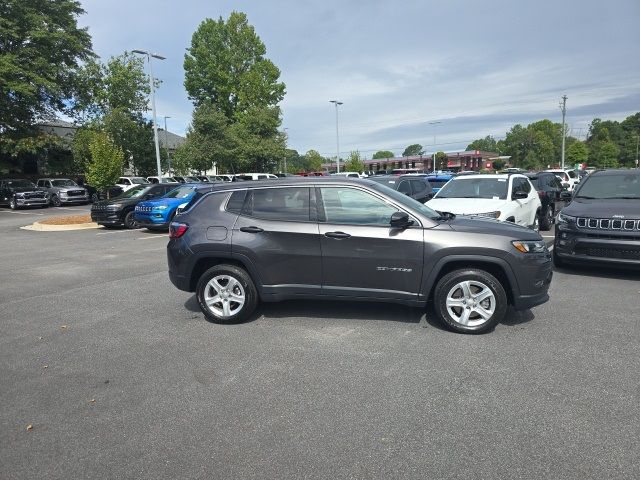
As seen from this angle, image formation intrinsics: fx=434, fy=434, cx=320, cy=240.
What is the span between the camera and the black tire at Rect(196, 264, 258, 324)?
17.1ft

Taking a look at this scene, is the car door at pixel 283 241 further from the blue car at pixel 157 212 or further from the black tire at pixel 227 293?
the blue car at pixel 157 212

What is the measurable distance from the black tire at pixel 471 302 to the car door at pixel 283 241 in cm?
139

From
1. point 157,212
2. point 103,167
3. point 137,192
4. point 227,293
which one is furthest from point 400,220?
point 103,167

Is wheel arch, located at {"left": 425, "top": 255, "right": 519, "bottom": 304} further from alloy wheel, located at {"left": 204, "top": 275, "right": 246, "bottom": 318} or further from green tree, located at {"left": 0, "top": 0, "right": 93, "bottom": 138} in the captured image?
green tree, located at {"left": 0, "top": 0, "right": 93, "bottom": 138}

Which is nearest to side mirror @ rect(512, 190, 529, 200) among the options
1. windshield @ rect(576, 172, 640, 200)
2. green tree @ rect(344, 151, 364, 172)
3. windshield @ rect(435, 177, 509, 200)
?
windshield @ rect(435, 177, 509, 200)

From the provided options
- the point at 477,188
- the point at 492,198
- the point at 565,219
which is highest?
the point at 477,188

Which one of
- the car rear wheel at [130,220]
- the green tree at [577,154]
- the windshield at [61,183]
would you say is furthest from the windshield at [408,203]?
the green tree at [577,154]

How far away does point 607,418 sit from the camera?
121 inches

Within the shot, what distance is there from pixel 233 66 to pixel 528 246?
47055 millimetres

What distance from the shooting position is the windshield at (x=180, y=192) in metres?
15.3

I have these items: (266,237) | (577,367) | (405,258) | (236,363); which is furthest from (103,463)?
(577,367)

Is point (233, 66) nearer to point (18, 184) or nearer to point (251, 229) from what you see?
point (18, 184)

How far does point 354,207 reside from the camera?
16.4 ft

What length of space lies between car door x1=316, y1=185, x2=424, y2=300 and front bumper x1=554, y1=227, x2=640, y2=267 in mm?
Answer: 3778
